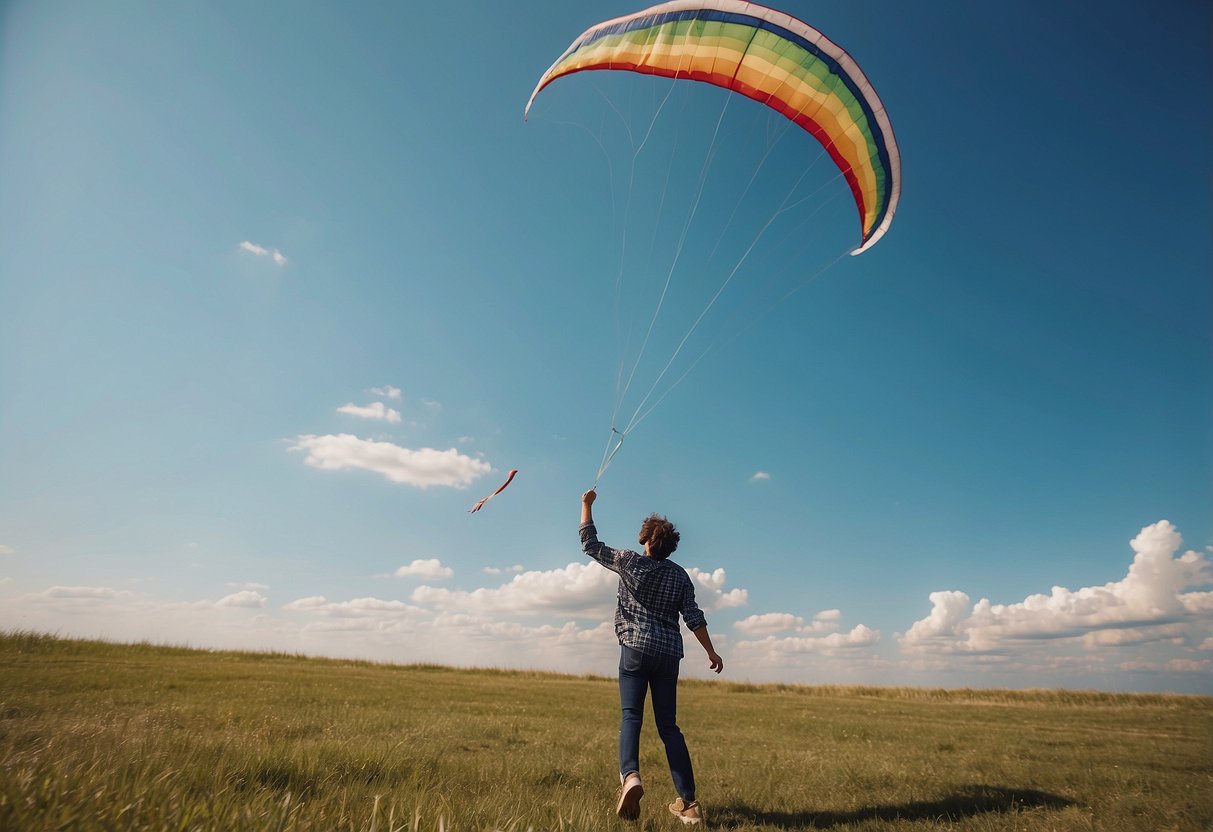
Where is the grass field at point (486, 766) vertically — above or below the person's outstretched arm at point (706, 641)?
below

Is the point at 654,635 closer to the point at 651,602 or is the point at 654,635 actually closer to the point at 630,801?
the point at 651,602

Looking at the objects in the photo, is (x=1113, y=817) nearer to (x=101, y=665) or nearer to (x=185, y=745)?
(x=185, y=745)

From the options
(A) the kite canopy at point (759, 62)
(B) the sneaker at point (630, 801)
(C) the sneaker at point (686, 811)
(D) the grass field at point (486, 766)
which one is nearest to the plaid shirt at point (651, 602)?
(B) the sneaker at point (630, 801)

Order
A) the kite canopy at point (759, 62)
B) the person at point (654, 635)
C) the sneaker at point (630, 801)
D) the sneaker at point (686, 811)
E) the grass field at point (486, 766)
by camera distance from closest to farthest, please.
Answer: the grass field at point (486, 766)
the sneaker at point (630, 801)
the sneaker at point (686, 811)
the person at point (654, 635)
the kite canopy at point (759, 62)

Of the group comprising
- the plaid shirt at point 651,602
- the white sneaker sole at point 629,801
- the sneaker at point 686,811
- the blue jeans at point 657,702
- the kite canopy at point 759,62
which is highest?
the kite canopy at point 759,62

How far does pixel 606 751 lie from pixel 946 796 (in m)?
4.19

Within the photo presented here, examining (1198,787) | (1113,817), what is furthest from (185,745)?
(1198,787)

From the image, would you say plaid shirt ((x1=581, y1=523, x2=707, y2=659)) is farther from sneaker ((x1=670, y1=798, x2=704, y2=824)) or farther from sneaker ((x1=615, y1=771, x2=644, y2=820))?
sneaker ((x1=670, y1=798, x2=704, y2=824))

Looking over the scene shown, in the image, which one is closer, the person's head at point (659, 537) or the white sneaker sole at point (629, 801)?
the white sneaker sole at point (629, 801)

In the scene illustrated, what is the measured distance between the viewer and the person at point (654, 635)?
5.67 metres

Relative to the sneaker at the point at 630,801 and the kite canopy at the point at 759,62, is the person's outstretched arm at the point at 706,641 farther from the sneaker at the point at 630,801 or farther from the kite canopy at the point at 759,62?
the kite canopy at the point at 759,62

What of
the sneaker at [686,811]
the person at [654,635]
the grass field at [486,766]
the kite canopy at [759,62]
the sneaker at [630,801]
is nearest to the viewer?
the grass field at [486,766]

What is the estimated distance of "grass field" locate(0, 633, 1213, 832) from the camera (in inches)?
126

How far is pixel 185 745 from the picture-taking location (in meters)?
5.10
